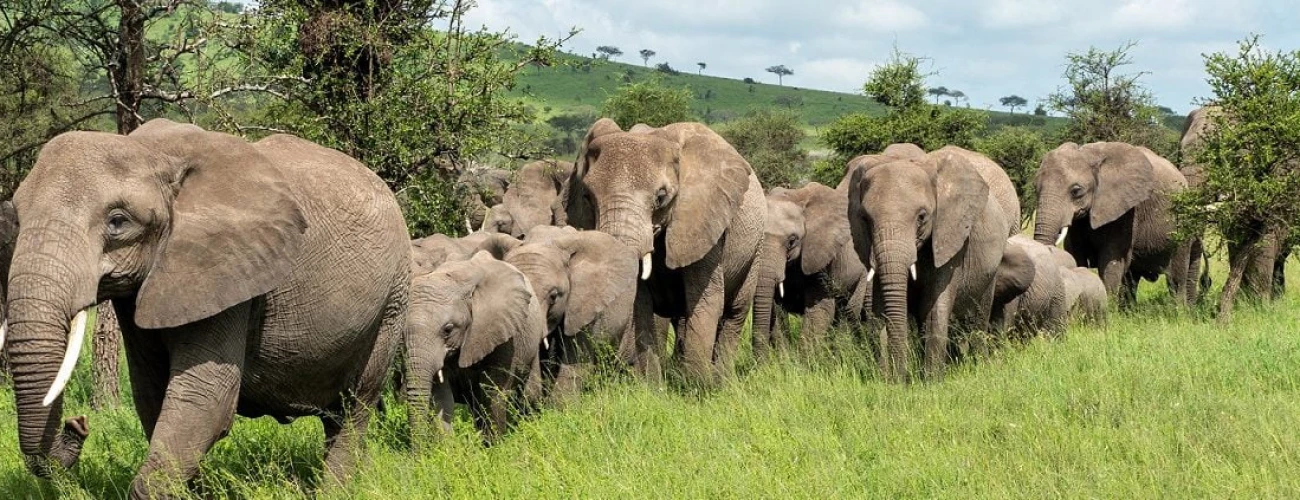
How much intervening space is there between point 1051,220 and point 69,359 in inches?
501

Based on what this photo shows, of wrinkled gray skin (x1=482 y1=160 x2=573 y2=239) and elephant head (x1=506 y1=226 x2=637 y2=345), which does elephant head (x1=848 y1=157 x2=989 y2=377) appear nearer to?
elephant head (x1=506 y1=226 x2=637 y2=345)

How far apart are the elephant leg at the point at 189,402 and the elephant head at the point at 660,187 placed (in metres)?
4.06

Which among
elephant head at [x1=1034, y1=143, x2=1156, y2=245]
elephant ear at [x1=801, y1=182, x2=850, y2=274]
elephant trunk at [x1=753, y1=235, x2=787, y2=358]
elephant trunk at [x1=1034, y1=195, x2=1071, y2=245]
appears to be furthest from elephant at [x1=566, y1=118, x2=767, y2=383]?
elephant head at [x1=1034, y1=143, x2=1156, y2=245]

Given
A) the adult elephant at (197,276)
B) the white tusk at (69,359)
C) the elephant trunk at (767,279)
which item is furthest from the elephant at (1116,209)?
the white tusk at (69,359)

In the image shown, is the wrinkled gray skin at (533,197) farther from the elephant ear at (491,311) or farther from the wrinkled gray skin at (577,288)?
the elephant ear at (491,311)

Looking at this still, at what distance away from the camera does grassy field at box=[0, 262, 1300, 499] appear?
662cm

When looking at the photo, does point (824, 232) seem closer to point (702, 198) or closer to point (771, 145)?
point (702, 198)

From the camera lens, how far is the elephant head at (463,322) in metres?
7.76

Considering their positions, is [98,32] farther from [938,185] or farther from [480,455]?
[938,185]

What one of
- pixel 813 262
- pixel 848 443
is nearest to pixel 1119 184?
pixel 813 262

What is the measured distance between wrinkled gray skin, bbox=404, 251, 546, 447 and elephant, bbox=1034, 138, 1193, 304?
8706mm

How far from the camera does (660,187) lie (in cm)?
990

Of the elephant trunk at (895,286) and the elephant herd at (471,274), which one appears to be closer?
the elephant herd at (471,274)

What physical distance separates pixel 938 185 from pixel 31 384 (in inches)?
288
